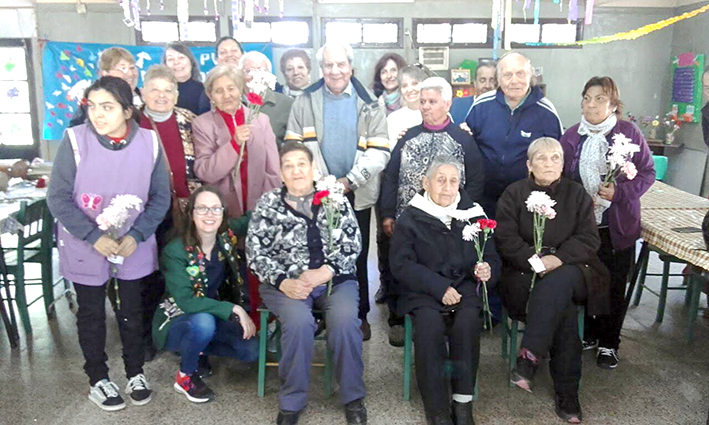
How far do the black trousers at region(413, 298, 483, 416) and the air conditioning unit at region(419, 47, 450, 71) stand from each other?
584 centimetres

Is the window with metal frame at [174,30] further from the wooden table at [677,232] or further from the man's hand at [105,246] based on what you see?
the wooden table at [677,232]

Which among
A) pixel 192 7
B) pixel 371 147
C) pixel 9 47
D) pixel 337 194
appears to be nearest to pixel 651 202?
pixel 371 147

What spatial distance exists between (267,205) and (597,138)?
1.73 meters

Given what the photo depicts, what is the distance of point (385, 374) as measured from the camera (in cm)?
304

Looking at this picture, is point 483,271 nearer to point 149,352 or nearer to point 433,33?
point 149,352

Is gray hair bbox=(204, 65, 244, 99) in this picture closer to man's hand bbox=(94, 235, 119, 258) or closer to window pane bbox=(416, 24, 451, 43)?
man's hand bbox=(94, 235, 119, 258)

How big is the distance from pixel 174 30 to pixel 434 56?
3580mm

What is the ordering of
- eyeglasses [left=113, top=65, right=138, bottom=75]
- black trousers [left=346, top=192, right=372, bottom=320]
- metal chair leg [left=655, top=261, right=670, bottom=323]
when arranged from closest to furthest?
eyeglasses [left=113, top=65, right=138, bottom=75], black trousers [left=346, top=192, right=372, bottom=320], metal chair leg [left=655, top=261, right=670, bottom=323]

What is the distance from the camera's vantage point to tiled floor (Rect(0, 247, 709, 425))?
8.62ft

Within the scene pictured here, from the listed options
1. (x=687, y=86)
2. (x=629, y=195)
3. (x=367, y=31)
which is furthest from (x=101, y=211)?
(x=687, y=86)

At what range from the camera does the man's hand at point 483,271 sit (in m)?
2.68

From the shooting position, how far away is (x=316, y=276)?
2654 mm

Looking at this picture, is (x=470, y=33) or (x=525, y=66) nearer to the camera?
(x=525, y=66)

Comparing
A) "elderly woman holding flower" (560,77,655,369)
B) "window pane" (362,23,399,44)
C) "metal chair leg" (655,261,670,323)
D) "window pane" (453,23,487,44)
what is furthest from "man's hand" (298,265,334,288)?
"window pane" (453,23,487,44)
